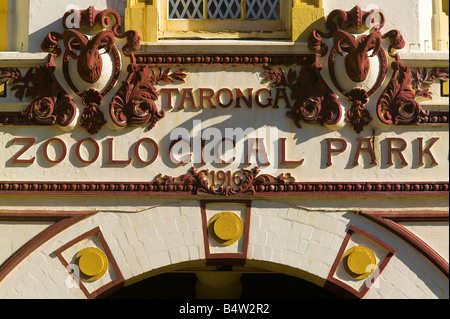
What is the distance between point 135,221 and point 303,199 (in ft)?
6.93

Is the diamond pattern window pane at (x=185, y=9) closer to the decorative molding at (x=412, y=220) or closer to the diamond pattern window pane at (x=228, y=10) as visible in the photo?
the diamond pattern window pane at (x=228, y=10)

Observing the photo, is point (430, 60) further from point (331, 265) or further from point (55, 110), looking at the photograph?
point (55, 110)

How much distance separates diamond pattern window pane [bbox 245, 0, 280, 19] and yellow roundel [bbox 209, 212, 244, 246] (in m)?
2.69

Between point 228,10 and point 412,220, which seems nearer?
point 412,220

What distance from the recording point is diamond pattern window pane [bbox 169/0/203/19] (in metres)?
14.2

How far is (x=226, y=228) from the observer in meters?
13.3

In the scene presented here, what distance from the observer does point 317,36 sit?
13.6m

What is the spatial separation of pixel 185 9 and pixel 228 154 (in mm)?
2094

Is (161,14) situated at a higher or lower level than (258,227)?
higher

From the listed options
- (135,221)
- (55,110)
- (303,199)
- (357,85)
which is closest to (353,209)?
(303,199)

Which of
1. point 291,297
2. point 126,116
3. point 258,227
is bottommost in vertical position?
point 291,297

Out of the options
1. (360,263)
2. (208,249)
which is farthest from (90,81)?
Answer: (360,263)

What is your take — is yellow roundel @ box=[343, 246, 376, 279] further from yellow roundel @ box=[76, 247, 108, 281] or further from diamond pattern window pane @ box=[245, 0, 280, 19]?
diamond pattern window pane @ box=[245, 0, 280, 19]

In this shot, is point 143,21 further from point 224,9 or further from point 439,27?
point 439,27
